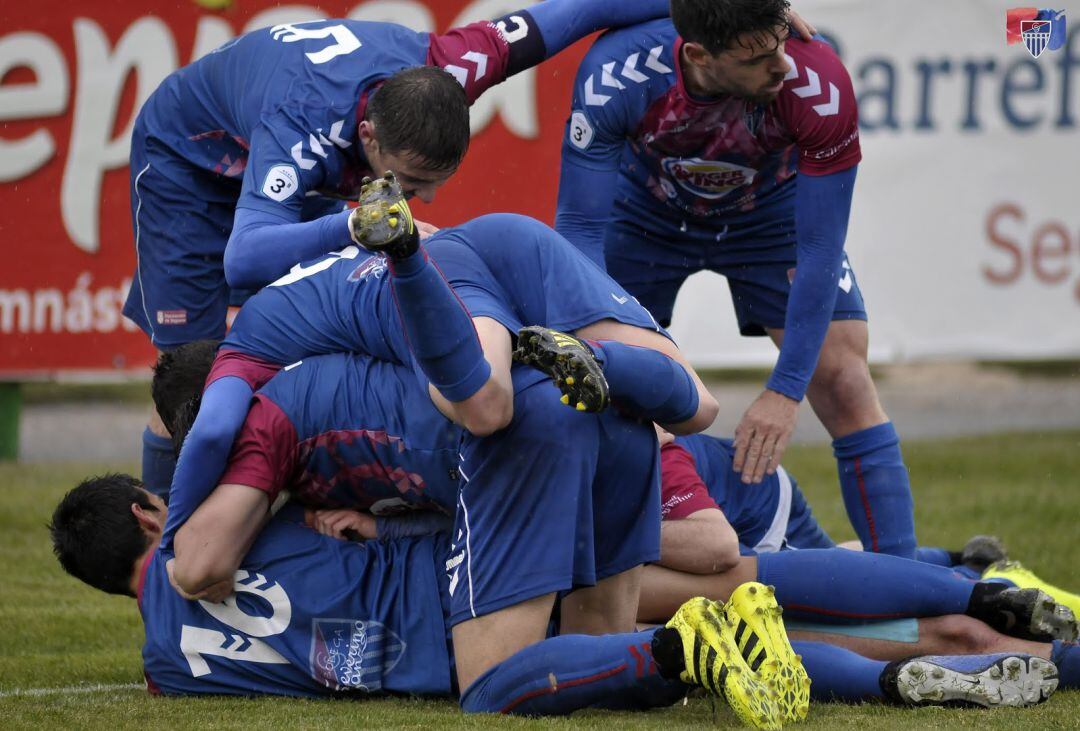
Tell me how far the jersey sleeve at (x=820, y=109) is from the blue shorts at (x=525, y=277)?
102 centimetres

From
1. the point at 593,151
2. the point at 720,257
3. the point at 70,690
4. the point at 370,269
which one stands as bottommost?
the point at 70,690

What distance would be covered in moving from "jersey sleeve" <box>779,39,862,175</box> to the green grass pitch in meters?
1.74

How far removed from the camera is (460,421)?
3.49 metres

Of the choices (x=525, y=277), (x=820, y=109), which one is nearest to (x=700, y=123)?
(x=820, y=109)

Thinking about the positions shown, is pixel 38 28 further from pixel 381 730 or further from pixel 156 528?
pixel 381 730

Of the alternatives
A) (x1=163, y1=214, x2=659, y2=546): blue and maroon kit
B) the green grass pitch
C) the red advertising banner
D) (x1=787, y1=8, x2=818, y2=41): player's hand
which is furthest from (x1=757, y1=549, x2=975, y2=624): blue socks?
the red advertising banner

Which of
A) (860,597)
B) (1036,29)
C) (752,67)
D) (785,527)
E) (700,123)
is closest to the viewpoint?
(860,597)

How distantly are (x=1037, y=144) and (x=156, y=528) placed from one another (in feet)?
19.3

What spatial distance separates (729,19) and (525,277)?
1031 millimetres

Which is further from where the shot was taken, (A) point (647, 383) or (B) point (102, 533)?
(B) point (102, 533)

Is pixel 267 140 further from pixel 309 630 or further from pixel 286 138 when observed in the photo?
pixel 309 630

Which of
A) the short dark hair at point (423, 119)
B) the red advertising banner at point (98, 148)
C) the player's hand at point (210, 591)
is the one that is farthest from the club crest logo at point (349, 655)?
the red advertising banner at point (98, 148)

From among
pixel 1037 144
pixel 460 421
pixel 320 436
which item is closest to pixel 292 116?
pixel 320 436

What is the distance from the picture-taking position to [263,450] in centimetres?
378
